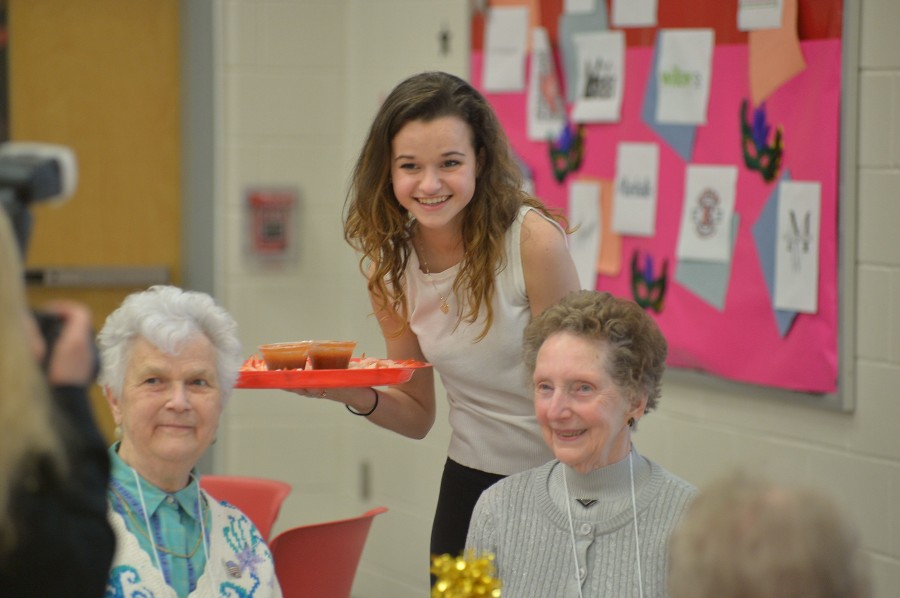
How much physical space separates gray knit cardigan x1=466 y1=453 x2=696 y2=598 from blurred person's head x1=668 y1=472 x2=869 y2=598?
32.0 inches

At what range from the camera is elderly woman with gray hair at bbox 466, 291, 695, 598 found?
218cm

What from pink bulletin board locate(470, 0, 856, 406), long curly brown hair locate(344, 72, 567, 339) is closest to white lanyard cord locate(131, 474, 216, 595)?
long curly brown hair locate(344, 72, 567, 339)

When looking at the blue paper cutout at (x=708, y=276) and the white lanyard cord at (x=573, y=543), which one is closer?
the white lanyard cord at (x=573, y=543)

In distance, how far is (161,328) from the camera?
2.24 m

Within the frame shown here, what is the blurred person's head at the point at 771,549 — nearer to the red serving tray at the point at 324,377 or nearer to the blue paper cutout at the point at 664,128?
the red serving tray at the point at 324,377

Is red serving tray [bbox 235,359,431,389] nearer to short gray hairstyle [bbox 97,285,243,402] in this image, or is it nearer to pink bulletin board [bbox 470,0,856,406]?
short gray hairstyle [bbox 97,285,243,402]

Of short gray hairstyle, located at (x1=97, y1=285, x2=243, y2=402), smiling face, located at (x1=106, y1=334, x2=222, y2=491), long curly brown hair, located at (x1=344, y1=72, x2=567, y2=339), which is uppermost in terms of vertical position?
long curly brown hair, located at (x1=344, y1=72, x2=567, y2=339)

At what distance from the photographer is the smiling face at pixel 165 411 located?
87.7 inches

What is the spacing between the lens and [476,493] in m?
2.61

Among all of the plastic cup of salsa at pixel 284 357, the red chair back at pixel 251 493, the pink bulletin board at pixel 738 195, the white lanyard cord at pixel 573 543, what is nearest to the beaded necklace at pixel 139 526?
the plastic cup of salsa at pixel 284 357

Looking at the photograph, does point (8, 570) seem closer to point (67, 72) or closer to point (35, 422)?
point (35, 422)

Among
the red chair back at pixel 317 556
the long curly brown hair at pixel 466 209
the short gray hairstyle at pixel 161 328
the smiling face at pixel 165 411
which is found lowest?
the red chair back at pixel 317 556

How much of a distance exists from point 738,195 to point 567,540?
4.38 ft

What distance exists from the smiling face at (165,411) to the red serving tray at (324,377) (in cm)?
12
